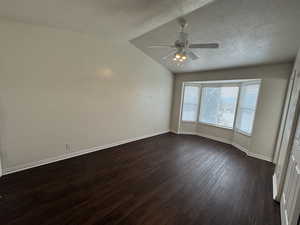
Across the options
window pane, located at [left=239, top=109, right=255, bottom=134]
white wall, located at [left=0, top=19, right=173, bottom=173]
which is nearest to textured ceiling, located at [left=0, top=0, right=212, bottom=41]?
white wall, located at [left=0, top=19, right=173, bottom=173]

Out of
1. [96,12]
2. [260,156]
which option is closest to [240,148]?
[260,156]

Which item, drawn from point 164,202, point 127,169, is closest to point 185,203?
point 164,202

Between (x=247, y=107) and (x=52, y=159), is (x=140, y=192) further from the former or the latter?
(x=247, y=107)

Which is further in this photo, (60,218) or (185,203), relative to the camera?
(185,203)

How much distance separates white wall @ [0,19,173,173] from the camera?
2160 mm

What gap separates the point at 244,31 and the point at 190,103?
3195 millimetres

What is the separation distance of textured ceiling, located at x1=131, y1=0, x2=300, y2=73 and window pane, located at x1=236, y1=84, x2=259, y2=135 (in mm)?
885

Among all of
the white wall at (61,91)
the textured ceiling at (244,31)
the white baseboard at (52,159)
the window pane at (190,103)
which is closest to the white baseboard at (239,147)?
the window pane at (190,103)

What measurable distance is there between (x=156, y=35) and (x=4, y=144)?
142 inches

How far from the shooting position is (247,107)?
388 centimetres

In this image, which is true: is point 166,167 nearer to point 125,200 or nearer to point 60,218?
point 125,200

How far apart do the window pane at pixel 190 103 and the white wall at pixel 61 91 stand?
79.8 inches

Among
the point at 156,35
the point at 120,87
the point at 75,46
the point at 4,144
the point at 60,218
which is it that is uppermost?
the point at 156,35

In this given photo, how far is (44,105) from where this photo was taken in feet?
8.13
